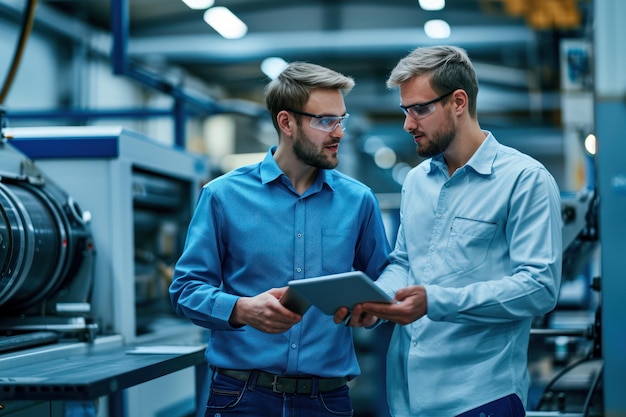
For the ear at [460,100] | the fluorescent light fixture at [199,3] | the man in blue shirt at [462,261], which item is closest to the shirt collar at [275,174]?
the man in blue shirt at [462,261]

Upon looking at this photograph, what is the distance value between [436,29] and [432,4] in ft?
1.49

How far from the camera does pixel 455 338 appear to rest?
2002 millimetres

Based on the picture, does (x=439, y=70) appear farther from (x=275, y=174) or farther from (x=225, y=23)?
(x=225, y=23)

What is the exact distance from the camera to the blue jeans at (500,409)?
1.94 m

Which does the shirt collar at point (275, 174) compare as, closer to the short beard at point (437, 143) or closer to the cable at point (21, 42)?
the short beard at point (437, 143)

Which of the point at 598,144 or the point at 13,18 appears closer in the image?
the point at 598,144

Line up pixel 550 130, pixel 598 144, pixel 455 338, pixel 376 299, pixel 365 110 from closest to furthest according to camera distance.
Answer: pixel 376 299
pixel 455 338
pixel 598 144
pixel 550 130
pixel 365 110

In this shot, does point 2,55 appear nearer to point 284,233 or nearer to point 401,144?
point 284,233

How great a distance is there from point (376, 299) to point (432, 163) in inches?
18.6

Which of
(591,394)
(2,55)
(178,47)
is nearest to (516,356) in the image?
(591,394)

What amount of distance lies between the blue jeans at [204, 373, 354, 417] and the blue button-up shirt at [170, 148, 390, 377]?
2.2 inches

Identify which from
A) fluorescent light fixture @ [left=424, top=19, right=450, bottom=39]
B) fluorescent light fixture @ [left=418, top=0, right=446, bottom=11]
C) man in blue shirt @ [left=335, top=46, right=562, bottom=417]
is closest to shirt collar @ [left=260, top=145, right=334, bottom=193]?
man in blue shirt @ [left=335, top=46, right=562, bottom=417]

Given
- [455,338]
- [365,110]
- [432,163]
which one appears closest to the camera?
[455,338]

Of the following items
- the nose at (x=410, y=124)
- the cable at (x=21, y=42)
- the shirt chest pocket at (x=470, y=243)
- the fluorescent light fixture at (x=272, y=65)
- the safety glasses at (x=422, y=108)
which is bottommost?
the shirt chest pocket at (x=470, y=243)
